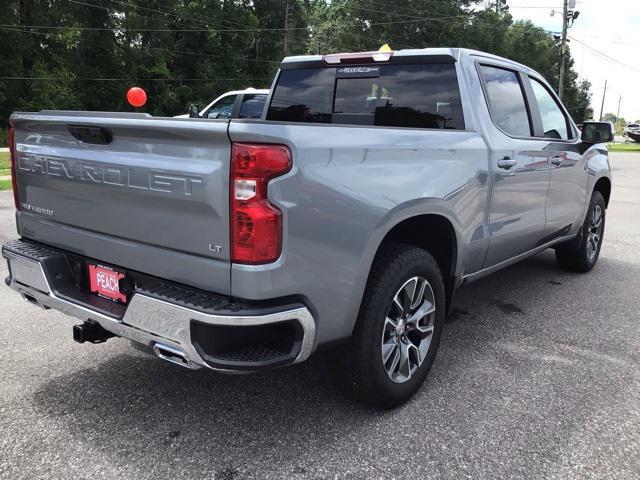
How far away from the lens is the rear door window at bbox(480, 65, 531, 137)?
12.2 feet

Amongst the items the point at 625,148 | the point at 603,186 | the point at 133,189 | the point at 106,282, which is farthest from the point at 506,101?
the point at 625,148

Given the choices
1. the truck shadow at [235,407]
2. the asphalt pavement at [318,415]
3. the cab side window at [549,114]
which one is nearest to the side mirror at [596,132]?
the cab side window at [549,114]

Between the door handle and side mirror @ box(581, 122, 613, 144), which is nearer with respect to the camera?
the door handle

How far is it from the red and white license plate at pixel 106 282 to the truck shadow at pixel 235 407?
2.10 feet

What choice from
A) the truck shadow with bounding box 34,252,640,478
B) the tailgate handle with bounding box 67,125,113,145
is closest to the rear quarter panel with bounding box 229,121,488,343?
the truck shadow with bounding box 34,252,640,478

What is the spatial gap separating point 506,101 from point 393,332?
6.62ft

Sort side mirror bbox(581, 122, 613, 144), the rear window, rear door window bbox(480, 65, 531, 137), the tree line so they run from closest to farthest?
the rear window → rear door window bbox(480, 65, 531, 137) → side mirror bbox(581, 122, 613, 144) → the tree line

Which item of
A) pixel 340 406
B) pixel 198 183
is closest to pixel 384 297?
pixel 340 406

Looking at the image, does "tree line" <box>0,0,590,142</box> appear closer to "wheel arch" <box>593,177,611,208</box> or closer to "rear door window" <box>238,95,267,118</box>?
"rear door window" <box>238,95,267,118</box>

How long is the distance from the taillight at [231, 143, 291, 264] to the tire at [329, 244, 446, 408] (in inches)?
28.0

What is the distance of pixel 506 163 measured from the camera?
11.8 feet

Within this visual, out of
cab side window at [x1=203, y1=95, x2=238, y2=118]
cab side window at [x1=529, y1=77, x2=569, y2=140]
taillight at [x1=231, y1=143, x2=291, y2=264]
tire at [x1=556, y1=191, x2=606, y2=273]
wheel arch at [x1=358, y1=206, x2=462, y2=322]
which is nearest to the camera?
taillight at [x1=231, y1=143, x2=291, y2=264]

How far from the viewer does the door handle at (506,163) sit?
3543mm

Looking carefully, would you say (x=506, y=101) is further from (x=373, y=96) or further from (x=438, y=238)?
(x=438, y=238)
